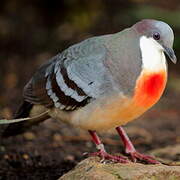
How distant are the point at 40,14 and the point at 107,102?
16.8 feet

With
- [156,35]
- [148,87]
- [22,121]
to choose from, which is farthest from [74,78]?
[22,121]

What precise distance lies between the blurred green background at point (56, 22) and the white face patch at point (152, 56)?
4245 mm

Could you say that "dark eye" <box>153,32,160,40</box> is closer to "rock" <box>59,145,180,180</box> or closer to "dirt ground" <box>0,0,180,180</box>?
"rock" <box>59,145,180,180</box>

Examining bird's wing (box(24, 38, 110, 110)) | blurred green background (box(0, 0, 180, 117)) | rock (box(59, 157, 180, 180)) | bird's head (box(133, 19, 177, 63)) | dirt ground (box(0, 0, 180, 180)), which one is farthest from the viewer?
blurred green background (box(0, 0, 180, 117))

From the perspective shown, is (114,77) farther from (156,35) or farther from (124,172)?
(124,172)

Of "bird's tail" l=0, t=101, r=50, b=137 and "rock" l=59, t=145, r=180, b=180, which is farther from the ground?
"bird's tail" l=0, t=101, r=50, b=137

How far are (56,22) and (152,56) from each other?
5.03 meters

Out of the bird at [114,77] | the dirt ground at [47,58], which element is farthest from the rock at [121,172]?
the dirt ground at [47,58]

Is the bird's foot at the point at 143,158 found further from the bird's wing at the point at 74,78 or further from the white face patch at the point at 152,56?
the white face patch at the point at 152,56

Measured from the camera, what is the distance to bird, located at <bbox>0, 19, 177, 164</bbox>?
12.6 ft

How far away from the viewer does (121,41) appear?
395cm

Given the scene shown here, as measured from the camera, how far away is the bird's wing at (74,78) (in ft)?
12.9

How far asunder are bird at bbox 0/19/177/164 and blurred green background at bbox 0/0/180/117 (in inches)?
154

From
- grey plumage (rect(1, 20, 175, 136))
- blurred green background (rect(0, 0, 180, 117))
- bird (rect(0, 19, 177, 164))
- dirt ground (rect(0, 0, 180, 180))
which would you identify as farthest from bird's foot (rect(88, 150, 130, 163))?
blurred green background (rect(0, 0, 180, 117))
